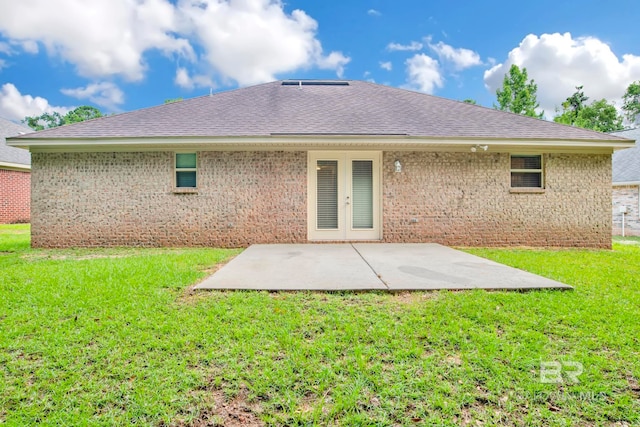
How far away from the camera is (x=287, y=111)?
389 inches

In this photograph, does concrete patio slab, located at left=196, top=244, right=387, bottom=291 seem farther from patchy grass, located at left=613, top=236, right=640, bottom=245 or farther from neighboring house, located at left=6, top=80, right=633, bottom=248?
patchy grass, located at left=613, top=236, right=640, bottom=245

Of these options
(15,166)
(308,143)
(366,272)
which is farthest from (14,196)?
(366,272)

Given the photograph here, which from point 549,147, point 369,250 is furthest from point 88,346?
point 549,147

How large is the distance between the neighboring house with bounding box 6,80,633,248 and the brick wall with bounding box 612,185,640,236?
344 inches

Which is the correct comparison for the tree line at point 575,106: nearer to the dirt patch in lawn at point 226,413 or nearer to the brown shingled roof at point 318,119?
the brown shingled roof at point 318,119

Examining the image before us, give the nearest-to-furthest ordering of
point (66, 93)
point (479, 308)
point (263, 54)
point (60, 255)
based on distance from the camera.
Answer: point (479, 308)
point (60, 255)
point (263, 54)
point (66, 93)

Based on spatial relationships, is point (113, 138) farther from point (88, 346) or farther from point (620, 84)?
point (620, 84)

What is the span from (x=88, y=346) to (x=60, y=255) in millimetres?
6219

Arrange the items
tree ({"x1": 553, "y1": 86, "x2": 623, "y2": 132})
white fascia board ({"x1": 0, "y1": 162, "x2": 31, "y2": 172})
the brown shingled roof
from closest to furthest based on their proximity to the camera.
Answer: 1. the brown shingled roof
2. white fascia board ({"x1": 0, "y1": 162, "x2": 31, "y2": 172})
3. tree ({"x1": 553, "y1": 86, "x2": 623, "y2": 132})

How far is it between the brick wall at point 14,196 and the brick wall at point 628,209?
30.1 meters

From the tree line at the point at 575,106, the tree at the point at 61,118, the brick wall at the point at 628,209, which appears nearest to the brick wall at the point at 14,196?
the brick wall at the point at 628,209

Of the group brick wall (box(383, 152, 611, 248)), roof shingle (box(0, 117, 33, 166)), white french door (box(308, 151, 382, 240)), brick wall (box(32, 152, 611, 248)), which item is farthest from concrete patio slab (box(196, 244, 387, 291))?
roof shingle (box(0, 117, 33, 166))

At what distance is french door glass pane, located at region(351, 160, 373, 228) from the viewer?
8.80 meters

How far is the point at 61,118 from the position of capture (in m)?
53.0
